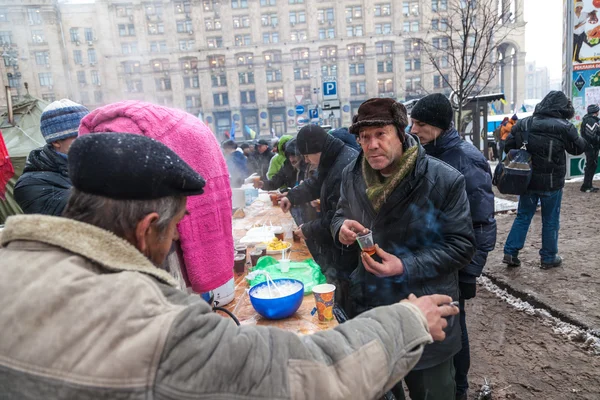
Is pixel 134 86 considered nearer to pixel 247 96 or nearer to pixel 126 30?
pixel 126 30

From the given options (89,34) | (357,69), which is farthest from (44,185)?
(357,69)

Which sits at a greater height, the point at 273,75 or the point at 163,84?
the point at 273,75

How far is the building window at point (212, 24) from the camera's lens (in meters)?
53.1

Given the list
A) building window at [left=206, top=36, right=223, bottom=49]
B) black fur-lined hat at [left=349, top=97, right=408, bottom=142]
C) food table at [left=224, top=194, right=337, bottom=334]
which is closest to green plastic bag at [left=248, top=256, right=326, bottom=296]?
food table at [left=224, top=194, right=337, bottom=334]

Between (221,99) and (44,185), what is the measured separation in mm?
55211

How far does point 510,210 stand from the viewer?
25.8ft

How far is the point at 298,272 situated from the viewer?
2598mm

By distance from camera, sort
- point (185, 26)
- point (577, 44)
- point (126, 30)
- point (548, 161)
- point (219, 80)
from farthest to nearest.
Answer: point (219, 80)
point (185, 26)
point (126, 30)
point (577, 44)
point (548, 161)

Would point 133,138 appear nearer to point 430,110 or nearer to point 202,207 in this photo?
point 202,207

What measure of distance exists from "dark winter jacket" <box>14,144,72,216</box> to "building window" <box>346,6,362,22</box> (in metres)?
59.1

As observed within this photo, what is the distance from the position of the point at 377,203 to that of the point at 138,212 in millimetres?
1459

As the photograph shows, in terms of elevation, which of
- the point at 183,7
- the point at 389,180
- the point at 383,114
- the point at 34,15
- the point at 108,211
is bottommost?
the point at 389,180

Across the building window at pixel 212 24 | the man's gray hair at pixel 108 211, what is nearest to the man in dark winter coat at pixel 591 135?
the man's gray hair at pixel 108 211

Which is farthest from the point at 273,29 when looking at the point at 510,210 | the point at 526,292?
the point at 526,292
